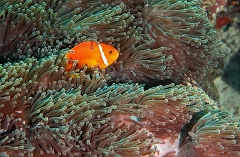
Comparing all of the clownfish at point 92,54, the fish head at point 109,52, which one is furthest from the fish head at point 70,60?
the fish head at point 109,52

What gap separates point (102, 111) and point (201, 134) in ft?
2.90

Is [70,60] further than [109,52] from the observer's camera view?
No

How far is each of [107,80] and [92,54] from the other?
36cm

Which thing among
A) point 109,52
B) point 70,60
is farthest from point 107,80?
point 70,60

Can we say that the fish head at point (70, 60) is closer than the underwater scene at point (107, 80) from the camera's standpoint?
No

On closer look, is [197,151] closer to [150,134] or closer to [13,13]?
[150,134]

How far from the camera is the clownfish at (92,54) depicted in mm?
2529

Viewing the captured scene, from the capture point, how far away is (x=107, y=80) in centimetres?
279

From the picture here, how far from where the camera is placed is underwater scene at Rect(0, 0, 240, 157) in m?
2.00

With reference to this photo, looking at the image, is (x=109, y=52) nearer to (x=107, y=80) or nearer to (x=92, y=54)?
(x=92, y=54)

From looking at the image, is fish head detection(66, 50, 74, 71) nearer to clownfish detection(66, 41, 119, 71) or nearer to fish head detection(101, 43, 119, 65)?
clownfish detection(66, 41, 119, 71)

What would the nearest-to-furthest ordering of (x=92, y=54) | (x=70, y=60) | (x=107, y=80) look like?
(x=70, y=60) < (x=92, y=54) < (x=107, y=80)

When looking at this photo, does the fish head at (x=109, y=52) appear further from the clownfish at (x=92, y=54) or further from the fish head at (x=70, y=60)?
the fish head at (x=70, y=60)

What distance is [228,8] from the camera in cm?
575
